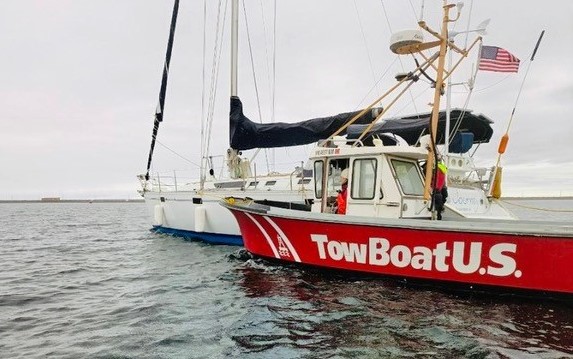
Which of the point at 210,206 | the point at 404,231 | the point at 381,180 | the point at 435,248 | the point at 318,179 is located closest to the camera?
the point at 435,248

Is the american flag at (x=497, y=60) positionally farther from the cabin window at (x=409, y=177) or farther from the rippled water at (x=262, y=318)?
the rippled water at (x=262, y=318)

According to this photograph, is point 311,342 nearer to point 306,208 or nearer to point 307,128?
point 306,208

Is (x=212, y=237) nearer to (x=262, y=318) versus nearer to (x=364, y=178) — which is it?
(x=364, y=178)

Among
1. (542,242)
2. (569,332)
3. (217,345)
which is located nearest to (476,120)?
(542,242)

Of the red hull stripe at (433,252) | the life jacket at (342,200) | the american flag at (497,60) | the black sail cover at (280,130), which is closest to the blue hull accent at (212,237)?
the black sail cover at (280,130)

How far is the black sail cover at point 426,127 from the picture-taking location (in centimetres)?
1147

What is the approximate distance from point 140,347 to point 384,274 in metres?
4.17

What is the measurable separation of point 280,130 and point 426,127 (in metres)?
4.36

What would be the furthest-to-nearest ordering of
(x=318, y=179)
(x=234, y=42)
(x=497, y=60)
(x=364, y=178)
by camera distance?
(x=234, y=42), (x=497, y=60), (x=318, y=179), (x=364, y=178)

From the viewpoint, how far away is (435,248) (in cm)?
690

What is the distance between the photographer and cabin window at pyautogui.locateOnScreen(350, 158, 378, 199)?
8.32 meters

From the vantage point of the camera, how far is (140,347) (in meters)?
5.15

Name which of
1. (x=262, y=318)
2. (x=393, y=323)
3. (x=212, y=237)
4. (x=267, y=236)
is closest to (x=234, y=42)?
(x=212, y=237)

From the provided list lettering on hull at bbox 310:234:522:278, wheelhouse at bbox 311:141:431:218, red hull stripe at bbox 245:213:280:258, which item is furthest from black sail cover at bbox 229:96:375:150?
lettering on hull at bbox 310:234:522:278
